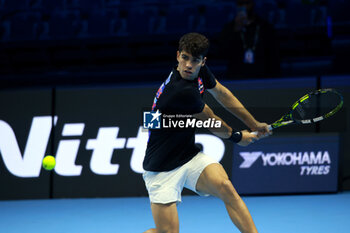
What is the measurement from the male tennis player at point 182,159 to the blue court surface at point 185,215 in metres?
1.60

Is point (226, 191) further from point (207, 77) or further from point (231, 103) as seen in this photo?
point (207, 77)

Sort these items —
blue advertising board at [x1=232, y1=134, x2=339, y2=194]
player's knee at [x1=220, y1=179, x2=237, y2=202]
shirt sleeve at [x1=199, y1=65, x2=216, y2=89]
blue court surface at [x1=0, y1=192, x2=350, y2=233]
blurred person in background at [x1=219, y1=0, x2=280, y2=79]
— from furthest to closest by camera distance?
1. blurred person in background at [x1=219, y1=0, x2=280, y2=79]
2. blue advertising board at [x1=232, y1=134, x2=339, y2=194]
3. blue court surface at [x1=0, y1=192, x2=350, y2=233]
4. shirt sleeve at [x1=199, y1=65, x2=216, y2=89]
5. player's knee at [x1=220, y1=179, x2=237, y2=202]

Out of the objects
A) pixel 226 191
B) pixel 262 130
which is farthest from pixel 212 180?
pixel 262 130

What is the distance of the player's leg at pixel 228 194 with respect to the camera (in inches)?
174

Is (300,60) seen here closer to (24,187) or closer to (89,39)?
(89,39)

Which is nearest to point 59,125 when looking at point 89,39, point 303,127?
point 303,127

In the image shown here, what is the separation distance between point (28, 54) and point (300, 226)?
7692 mm

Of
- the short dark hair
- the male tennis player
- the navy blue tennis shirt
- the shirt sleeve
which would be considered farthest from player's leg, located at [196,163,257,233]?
the short dark hair

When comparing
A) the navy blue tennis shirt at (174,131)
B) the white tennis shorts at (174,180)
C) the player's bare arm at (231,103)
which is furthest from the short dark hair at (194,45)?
the white tennis shorts at (174,180)

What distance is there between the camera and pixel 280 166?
7.61 m

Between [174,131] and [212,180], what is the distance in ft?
1.52

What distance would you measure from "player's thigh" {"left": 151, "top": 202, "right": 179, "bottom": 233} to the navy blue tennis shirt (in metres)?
0.29

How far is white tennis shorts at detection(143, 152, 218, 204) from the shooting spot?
4.50m

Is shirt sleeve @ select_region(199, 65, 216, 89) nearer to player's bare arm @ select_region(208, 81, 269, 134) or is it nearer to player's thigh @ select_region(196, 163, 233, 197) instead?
player's bare arm @ select_region(208, 81, 269, 134)
